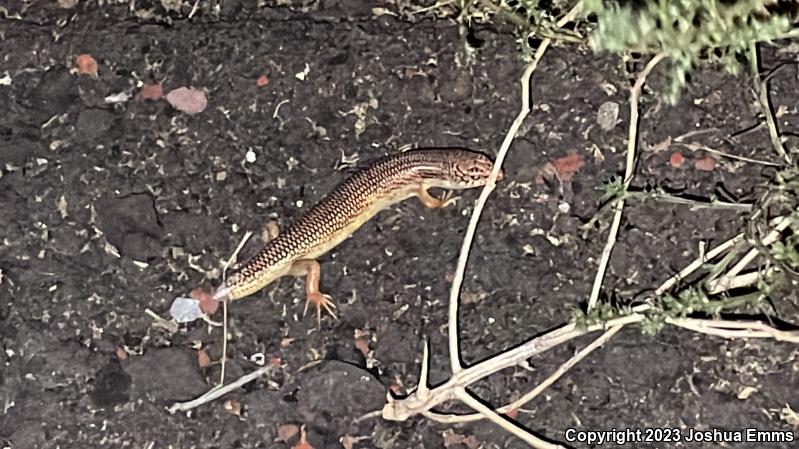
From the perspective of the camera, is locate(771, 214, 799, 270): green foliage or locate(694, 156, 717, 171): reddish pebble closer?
locate(771, 214, 799, 270): green foliage

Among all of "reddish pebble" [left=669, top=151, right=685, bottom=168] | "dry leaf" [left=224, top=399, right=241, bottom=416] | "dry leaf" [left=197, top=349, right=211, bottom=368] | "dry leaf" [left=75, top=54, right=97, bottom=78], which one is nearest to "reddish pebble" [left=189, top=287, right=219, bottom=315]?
"dry leaf" [left=197, top=349, right=211, bottom=368]

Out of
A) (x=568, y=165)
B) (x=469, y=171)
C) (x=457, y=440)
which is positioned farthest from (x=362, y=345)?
(x=568, y=165)

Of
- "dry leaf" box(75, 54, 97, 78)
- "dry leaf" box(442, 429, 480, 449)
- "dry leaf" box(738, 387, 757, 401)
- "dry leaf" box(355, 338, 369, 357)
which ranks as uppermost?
"dry leaf" box(75, 54, 97, 78)

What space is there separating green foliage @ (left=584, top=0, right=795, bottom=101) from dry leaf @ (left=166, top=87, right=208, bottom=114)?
4.37 feet

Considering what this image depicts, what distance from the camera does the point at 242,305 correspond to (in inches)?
126

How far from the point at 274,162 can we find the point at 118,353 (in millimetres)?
779

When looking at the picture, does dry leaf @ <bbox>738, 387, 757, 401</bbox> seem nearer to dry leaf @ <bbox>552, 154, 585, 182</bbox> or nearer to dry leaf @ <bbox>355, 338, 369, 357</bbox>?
dry leaf @ <bbox>552, 154, 585, 182</bbox>

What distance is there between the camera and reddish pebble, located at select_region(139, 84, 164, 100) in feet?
10.9

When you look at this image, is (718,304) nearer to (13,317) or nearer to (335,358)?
(335,358)

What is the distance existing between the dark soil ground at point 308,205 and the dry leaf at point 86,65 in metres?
0.03

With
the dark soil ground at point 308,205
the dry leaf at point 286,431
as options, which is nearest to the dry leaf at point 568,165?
the dark soil ground at point 308,205

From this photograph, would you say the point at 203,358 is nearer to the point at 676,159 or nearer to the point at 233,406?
the point at 233,406

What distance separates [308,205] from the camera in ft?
10.7

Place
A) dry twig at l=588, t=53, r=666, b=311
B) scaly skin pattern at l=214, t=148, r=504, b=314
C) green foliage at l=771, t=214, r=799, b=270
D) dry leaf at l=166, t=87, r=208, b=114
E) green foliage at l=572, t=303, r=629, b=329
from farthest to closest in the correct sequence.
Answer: dry leaf at l=166, t=87, r=208, b=114
scaly skin pattern at l=214, t=148, r=504, b=314
dry twig at l=588, t=53, r=666, b=311
green foliage at l=572, t=303, r=629, b=329
green foliage at l=771, t=214, r=799, b=270
